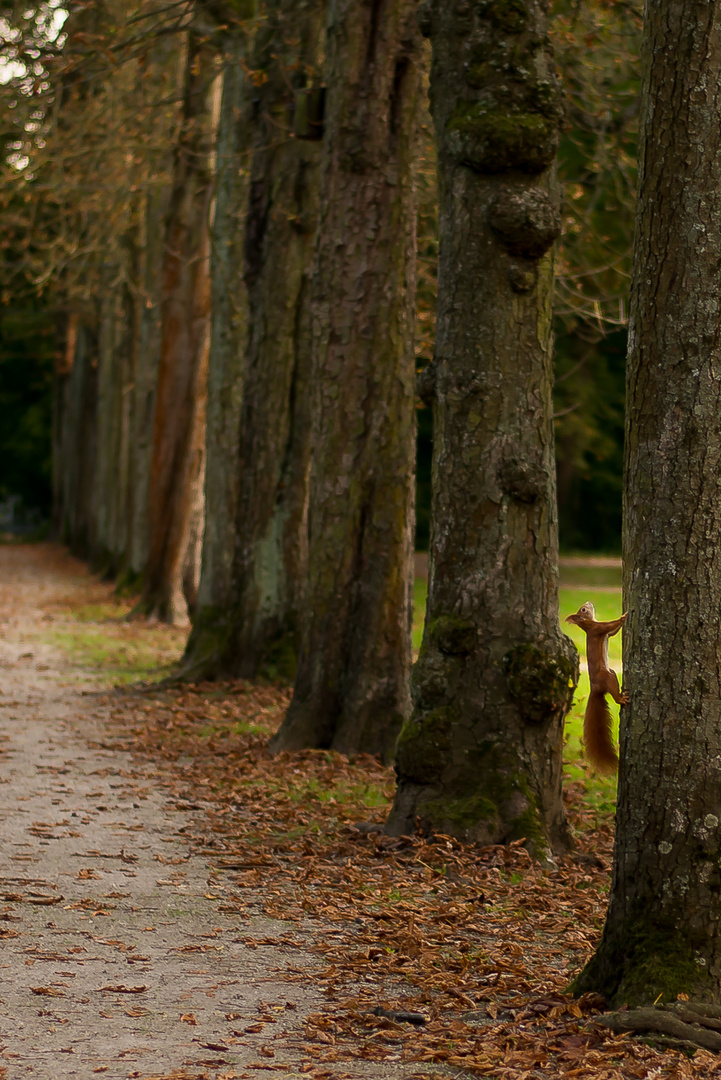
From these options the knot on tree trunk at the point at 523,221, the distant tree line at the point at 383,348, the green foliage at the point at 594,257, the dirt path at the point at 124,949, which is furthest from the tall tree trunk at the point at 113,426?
the knot on tree trunk at the point at 523,221

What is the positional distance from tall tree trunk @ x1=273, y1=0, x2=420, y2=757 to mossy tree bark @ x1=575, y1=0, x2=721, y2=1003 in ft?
17.0

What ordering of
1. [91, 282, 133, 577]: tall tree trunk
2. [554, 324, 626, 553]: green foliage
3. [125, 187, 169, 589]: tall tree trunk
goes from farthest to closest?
[554, 324, 626, 553]: green foliage
[91, 282, 133, 577]: tall tree trunk
[125, 187, 169, 589]: tall tree trunk

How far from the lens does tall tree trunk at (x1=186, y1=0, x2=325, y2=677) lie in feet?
41.8

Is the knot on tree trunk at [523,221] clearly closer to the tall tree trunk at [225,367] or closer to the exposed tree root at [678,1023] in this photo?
the exposed tree root at [678,1023]

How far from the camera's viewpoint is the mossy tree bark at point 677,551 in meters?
4.43

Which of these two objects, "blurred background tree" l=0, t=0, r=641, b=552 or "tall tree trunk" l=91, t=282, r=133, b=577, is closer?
"blurred background tree" l=0, t=0, r=641, b=552

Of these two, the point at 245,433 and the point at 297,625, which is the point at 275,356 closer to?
the point at 245,433

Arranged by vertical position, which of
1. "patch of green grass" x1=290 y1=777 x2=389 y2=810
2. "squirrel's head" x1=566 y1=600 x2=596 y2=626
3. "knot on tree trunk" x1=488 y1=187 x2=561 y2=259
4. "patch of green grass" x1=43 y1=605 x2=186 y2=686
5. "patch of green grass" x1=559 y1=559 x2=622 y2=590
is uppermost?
"knot on tree trunk" x1=488 y1=187 x2=561 y2=259

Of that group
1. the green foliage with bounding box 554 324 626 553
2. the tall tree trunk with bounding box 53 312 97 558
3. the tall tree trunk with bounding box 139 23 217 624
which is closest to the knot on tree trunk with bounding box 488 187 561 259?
the tall tree trunk with bounding box 139 23 217 624

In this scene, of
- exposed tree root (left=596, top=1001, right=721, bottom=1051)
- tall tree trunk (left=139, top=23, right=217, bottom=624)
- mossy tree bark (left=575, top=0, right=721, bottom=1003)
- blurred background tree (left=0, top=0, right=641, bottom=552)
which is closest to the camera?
exposed tree root (left=596, top=1001, right=721, bottom=1051)

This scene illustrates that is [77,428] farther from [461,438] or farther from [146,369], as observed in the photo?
[461,438]

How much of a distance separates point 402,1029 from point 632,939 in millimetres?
841

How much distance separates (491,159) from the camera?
7.16m

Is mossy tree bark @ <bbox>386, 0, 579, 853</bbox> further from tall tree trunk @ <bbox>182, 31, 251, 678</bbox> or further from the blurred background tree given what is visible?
tall tree trunk @ <bbox>182, 31, 251, 678</bbox>
